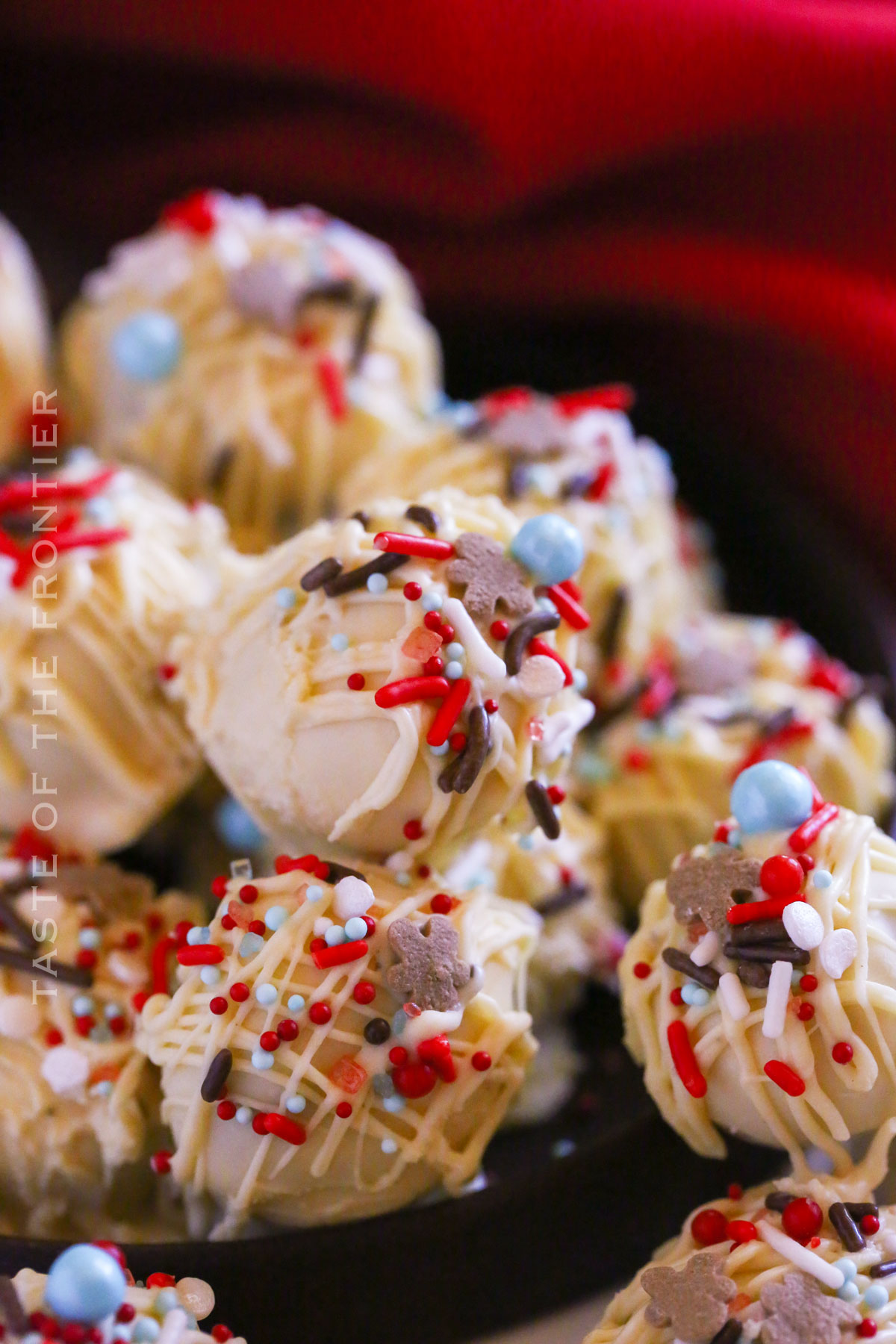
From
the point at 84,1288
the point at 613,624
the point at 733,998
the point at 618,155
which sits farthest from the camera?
the point at 618,155

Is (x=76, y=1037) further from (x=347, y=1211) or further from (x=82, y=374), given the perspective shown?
(x=82, y=374)

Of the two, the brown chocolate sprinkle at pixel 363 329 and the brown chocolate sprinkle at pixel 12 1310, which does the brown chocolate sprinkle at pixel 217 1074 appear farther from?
the brown chocolate sprinkle at pixel 363 329

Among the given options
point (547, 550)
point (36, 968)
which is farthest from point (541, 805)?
point (36, 968)

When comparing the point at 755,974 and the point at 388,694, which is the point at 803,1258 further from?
the point at 388,694

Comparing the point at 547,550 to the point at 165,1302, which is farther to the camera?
the point at 547,550

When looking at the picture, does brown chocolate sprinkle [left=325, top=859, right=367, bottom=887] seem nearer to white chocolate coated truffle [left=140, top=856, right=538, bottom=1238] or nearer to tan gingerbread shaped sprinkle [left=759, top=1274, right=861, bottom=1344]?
white chocolate coated truffle [left=140, top=856, right=538, bottom=1238]

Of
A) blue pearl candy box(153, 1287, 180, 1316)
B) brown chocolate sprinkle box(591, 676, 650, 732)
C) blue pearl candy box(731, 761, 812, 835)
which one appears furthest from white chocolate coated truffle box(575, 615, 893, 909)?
blue pearl candy box(153, 1287, 180, 1316)
